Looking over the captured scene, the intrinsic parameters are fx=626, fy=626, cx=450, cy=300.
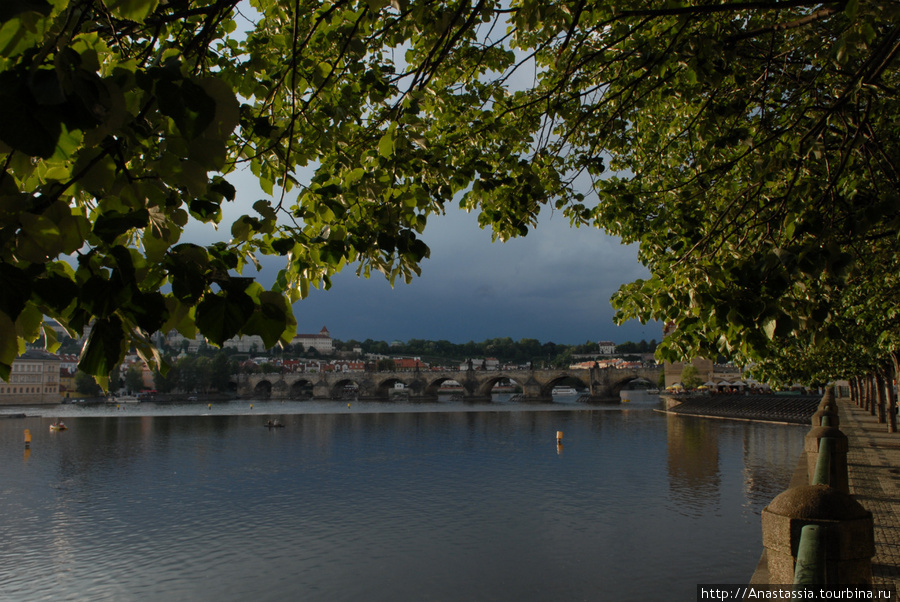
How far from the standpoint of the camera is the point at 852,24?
3.83m

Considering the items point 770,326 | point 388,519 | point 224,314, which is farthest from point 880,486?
point 224,314

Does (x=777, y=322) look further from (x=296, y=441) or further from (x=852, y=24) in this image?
(x=296, y=441)

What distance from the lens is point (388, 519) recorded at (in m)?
15.7

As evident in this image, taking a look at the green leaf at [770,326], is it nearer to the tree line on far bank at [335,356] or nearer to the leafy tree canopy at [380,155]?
the leafy tree canopy at [380,155]

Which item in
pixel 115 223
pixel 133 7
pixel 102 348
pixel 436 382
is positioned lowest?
pixel 436 382

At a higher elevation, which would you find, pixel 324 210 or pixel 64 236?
pixel 324 210

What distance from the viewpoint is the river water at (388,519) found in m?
11.3

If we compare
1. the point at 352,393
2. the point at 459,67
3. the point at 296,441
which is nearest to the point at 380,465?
the point at 296,441

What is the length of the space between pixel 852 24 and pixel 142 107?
162 inches

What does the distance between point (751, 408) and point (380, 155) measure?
44727mm

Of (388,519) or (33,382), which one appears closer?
(388,519)

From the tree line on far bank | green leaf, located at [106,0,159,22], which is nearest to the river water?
green leaf, located at [106,0,159,22]

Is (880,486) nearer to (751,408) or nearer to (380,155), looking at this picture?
(380,155)

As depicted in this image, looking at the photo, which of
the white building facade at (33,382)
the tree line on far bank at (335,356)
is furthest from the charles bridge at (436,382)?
the white building facade at (33,382)
